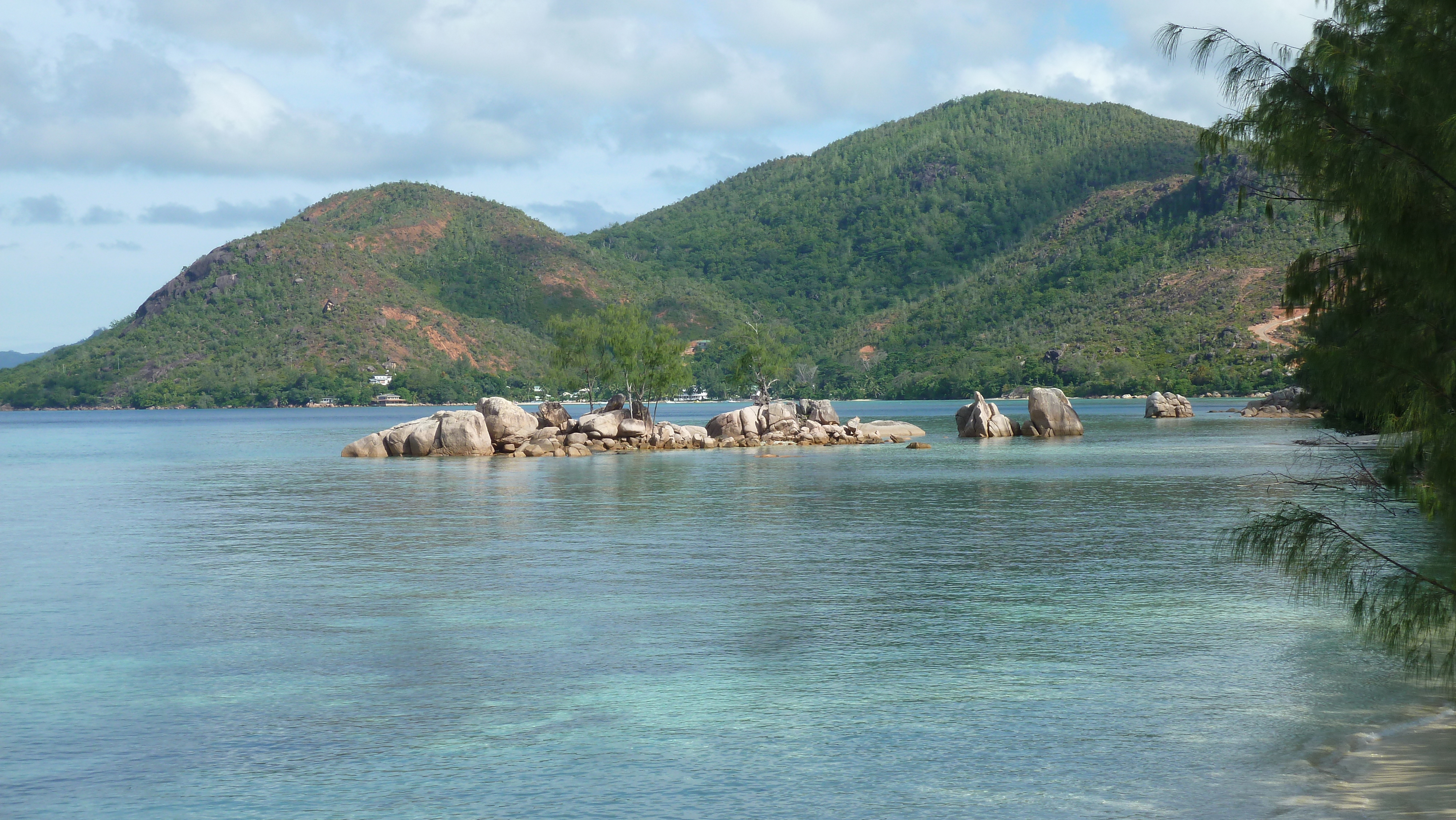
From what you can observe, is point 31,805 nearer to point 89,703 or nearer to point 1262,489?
point 89,703

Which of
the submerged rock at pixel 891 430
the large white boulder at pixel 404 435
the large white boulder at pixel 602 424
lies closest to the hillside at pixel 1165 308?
the submerged rock at pixel 891 430

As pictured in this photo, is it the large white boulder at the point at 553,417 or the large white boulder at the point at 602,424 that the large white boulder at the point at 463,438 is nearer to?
the large white boulder at the point at 553,417

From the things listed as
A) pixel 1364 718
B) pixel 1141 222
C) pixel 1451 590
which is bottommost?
pixel 1364 718

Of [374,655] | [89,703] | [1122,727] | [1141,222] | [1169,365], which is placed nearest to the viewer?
[1122,727]

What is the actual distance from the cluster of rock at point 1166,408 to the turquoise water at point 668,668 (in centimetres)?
8623

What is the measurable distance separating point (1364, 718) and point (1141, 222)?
7711 inches

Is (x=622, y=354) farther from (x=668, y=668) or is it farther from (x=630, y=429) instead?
(x=668, y=668)

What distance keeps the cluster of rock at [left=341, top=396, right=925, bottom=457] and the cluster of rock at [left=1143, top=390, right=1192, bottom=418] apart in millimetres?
39959

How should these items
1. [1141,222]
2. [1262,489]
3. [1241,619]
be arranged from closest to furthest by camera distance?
1. [1241,619]
2. [1262,489]
3. [1141,222]

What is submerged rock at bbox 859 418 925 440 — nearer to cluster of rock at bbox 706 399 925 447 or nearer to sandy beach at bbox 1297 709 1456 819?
cluster of rock at bbox 706 399 925 447

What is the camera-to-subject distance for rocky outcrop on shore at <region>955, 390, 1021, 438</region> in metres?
85.8

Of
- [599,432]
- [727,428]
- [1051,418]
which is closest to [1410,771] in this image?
[599,432]

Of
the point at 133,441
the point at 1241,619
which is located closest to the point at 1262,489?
the point at 1241,619

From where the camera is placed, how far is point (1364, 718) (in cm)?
1247
